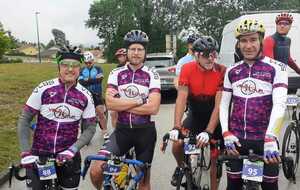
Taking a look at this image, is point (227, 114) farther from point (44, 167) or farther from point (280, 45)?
point (280, 45)

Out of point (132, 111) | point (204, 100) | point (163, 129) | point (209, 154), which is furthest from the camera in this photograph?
point (163, 129)

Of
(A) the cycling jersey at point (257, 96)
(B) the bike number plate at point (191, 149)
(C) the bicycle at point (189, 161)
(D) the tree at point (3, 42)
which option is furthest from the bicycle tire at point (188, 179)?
(D) the tree at point (3, 42)

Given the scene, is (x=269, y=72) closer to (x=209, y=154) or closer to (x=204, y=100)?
(x=204, y=100)

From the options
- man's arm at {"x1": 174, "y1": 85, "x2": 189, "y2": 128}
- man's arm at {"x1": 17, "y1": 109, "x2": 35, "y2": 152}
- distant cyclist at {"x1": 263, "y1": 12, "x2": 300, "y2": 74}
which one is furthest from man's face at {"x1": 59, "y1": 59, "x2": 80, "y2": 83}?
distant cyclist at {"x1": 263, "y1": 12, "x2": 300, "y2": 74}

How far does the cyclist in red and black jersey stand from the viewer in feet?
17.7

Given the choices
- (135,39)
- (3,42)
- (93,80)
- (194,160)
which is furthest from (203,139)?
(3,42)

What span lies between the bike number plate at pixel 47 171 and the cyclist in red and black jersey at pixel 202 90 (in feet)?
4.68

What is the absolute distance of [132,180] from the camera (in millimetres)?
4836

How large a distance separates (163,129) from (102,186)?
724cm

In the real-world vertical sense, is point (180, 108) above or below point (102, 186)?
above

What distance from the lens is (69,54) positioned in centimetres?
452

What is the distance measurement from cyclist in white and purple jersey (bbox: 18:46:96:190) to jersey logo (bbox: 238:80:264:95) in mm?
1424

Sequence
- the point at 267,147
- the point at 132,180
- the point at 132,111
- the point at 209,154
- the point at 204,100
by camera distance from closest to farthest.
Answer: the point at 267,147 → the point at 132,180 → the point at 132,111 → the point at 204,100 → the point at 209,154

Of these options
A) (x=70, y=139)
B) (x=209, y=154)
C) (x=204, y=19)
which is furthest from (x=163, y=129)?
(x=204, y=19)
